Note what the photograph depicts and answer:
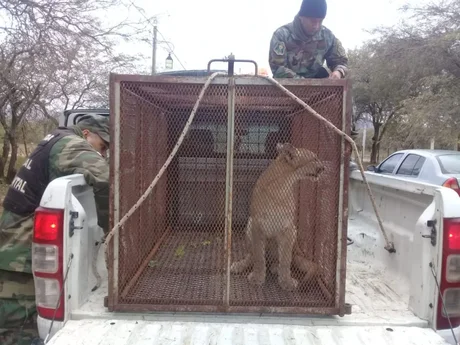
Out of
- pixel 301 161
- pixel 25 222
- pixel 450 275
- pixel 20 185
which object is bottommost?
pixel 450 275

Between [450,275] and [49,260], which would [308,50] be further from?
[49,260]

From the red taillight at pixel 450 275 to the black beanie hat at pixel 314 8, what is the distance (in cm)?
197

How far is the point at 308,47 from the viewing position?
12.5 feet

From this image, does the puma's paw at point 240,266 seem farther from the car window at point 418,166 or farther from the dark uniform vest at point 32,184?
the car window at point 418,166

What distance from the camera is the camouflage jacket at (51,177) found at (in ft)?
8.97

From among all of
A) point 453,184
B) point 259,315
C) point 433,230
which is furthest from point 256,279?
point 453,184

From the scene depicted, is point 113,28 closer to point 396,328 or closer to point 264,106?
point 264,106

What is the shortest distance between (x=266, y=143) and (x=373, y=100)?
25628 millimetres

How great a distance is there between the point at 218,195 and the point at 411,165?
6.26 meters

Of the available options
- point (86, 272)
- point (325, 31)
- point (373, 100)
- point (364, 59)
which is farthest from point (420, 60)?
point (86, 272)

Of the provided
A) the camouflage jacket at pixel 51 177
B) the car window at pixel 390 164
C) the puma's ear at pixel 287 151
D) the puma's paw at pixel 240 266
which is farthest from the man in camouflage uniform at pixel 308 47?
the car window at pixel 390 164

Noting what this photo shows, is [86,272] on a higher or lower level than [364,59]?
lower

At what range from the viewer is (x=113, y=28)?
1173 cm

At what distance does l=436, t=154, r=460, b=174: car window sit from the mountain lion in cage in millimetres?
5413
